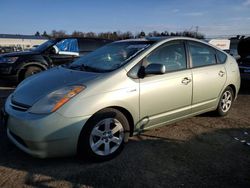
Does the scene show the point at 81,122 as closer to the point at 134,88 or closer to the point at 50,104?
the point at 50,104

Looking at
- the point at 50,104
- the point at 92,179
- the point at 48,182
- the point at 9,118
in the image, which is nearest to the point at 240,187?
the point at 92,179

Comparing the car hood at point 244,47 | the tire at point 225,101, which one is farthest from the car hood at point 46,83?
the car hood at point 244,47

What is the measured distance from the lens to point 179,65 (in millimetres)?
4344

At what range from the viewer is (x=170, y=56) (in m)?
4.28

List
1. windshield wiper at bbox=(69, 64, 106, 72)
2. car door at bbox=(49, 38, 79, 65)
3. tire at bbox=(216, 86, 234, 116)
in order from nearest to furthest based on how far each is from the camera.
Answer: windshield wiper at bbox=(69, 64, 106, 72) < tire at bbox=(216, 86, 234, 116) < car door at bbox=(49, 38, 79, 65)

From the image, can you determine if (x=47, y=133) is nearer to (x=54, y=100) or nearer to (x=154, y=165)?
(x=54, y=100)

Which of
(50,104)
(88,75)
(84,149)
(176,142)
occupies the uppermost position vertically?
(88,75)

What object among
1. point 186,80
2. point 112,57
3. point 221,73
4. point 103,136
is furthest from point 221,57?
point 103,136

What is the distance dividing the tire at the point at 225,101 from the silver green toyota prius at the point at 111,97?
363mm

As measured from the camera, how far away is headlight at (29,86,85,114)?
313 cm

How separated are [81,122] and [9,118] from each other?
923mm

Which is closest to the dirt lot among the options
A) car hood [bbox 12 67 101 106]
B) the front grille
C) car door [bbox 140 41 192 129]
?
car door [bbox 140 41 192 129]

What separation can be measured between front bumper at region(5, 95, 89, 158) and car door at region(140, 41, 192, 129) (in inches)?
40.6

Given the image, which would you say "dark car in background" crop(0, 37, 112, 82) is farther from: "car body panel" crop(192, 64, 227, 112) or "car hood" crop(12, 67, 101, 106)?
"car body panel" crop(192, 64, 227, 112)
